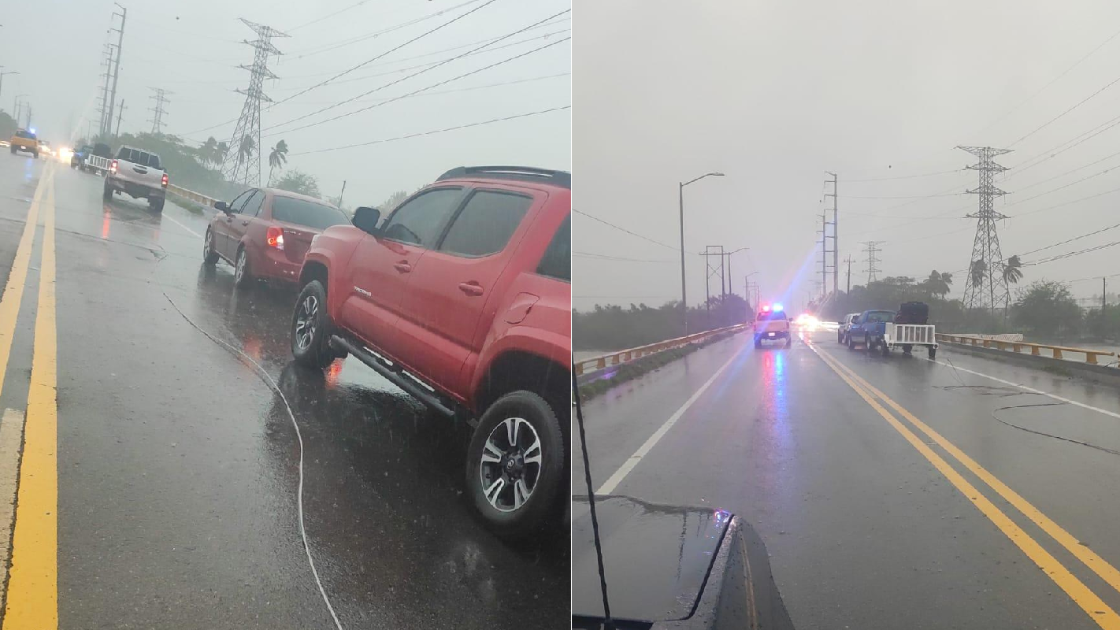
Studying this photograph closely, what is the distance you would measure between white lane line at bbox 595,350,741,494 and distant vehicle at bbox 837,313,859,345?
58cm

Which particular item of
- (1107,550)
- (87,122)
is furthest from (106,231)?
(1107,550)

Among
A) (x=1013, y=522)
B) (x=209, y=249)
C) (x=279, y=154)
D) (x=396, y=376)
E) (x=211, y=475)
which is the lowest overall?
(x=1013, y=522)

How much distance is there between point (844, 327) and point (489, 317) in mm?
2323

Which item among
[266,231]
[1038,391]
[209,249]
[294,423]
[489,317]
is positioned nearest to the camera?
[489,317]

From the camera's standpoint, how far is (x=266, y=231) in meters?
2.27

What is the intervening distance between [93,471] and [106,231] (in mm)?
751

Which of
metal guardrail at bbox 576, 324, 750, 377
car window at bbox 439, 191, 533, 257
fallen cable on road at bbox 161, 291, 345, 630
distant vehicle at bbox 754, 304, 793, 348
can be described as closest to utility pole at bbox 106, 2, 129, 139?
fallen cable on road at bbox 161, 291, 345, 630

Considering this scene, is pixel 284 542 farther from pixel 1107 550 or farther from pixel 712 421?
pixel 1107 550

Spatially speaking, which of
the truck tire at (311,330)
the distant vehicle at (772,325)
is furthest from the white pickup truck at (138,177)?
the distant vehicle at (772,325)

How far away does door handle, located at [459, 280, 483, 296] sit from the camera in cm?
170

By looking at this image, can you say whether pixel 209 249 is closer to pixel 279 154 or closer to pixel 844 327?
pixel 279 154

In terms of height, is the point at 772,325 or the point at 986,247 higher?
the point at 986,247

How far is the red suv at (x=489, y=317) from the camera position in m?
1.58

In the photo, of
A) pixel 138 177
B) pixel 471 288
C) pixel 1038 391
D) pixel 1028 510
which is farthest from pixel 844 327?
pixel 138 177
